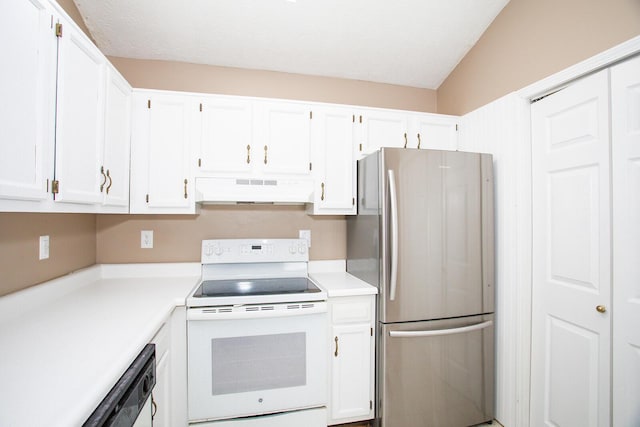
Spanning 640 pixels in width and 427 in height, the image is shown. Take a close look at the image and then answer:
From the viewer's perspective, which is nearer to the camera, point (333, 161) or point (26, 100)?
point (26, 100)

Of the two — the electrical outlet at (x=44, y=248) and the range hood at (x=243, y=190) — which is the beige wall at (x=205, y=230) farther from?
the electrical outlet at (x=44, y=248)

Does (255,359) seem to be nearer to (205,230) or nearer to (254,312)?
(254,312)

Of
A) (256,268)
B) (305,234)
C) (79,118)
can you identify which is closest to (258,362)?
(256,268)

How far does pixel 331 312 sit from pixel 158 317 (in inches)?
39.0

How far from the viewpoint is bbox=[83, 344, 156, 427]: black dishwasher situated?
2.55 feet

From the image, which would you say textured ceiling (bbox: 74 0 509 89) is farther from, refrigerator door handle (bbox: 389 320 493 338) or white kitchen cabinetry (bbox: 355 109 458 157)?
refrigerator door handle (bbox: 389 320 493 338)

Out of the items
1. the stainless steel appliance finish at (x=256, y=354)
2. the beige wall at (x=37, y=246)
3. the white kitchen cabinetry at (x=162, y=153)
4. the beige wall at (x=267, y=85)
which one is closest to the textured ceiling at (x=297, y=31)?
the beige wall at (x=267, y=85)

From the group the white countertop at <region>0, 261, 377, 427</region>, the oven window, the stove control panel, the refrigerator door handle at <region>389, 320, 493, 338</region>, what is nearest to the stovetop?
the stove control panel

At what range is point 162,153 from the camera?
1.95 meters

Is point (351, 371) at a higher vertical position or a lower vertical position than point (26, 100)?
lower

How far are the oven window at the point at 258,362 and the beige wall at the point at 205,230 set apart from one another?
83 centimetres

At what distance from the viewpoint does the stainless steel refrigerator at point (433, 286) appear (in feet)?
5.84

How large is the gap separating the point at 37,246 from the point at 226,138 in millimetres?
1191

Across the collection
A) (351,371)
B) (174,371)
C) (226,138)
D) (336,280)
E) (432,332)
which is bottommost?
(351,371)
